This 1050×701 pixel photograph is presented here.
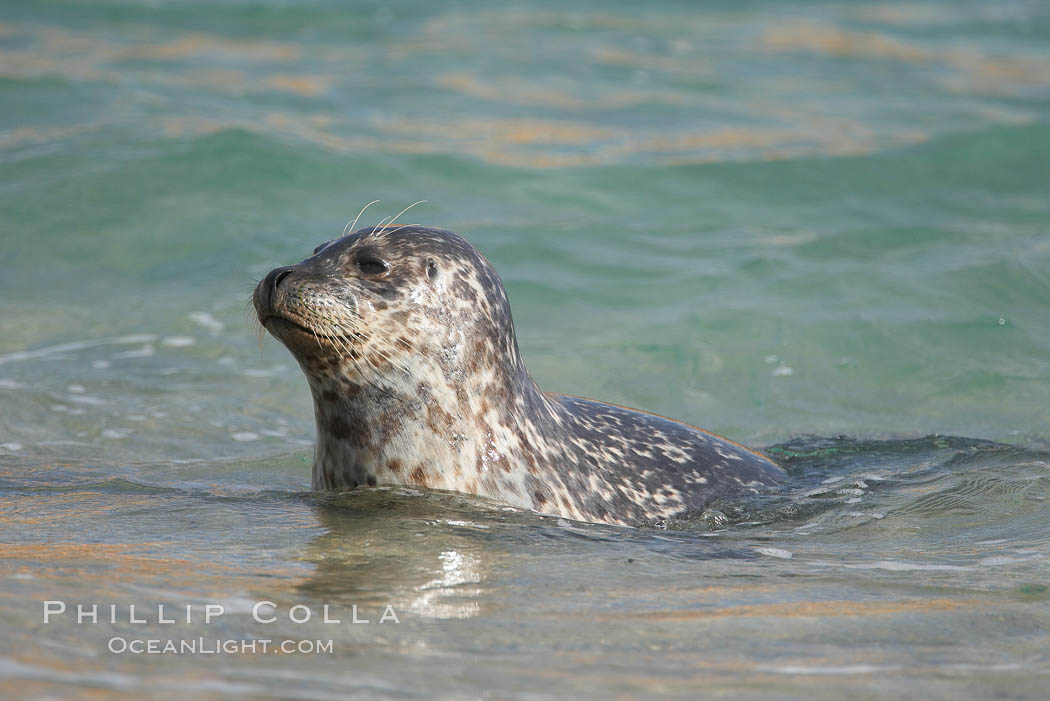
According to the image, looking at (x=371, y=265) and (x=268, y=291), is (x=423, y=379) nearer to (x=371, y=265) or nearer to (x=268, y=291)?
(x=371, y=265)

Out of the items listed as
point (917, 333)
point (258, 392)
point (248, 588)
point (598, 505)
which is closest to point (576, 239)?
point (917, 333)

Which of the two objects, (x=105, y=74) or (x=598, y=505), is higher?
(x=105, y=74)

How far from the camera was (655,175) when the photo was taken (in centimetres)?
1318

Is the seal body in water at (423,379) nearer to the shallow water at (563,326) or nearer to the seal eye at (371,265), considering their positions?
the seal eye at (371,265)

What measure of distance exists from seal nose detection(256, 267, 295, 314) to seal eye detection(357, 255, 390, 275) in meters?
0.32

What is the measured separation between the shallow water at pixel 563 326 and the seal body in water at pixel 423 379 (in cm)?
21

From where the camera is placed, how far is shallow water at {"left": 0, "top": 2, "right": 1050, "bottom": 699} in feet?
11.6

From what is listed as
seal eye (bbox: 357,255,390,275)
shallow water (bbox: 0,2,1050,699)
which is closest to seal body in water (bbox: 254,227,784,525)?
seal eye (bbox: 357,255,390,275)

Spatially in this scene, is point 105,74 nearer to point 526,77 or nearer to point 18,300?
point 526,77

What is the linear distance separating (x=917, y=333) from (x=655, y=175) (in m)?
4.40

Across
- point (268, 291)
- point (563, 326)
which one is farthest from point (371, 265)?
point (563, 326)

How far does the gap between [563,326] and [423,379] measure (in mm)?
4537

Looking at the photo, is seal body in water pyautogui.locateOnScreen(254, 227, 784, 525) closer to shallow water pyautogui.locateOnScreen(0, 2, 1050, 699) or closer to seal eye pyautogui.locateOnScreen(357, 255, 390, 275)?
seal eye pyautogui.locateOnScreen(357, 255, 390, 275)

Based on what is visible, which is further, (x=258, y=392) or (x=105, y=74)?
(x=105, y=74)
